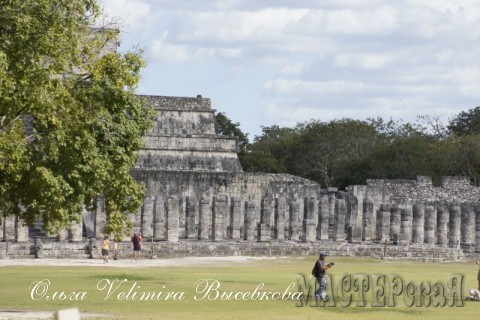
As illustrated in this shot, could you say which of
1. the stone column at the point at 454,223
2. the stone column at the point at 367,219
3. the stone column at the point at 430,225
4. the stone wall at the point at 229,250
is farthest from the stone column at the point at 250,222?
the stone column at the point at 454,223

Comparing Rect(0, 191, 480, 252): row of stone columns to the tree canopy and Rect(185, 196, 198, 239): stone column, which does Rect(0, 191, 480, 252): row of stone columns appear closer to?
Rect(185, 196, 198, 239): stone column

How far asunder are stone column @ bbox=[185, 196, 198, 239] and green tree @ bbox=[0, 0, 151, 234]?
19705 mm

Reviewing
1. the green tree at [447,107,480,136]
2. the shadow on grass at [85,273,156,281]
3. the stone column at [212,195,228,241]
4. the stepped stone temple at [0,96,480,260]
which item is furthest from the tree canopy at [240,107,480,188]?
the shadow on grass at [85,273,156,281]

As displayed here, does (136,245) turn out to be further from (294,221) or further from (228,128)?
(228,128)

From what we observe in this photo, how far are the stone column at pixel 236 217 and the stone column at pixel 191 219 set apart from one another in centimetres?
129

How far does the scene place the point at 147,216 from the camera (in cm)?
4484

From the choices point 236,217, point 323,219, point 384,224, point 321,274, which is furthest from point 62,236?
point 321,274

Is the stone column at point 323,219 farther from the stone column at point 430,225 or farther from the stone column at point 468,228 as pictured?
the stone column at point 468,228

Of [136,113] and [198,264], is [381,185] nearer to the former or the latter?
[198,264]

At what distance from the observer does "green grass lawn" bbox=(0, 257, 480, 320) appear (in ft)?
78.0

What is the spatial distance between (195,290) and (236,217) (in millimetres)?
17426

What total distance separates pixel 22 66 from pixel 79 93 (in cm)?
226

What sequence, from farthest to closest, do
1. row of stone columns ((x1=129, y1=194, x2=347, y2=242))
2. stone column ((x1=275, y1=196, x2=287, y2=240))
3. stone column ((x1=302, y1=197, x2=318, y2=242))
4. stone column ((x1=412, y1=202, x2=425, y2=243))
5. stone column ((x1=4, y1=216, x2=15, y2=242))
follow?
stone column ((x1=412, y1=202, x2=425, y2=243)) < stone column ((x1=275, y1=196, x2=287, y2=240)) < stone column ((x1=302, y1=197, x2=318, y2=242)) < row of stone columns ((x1=129, y1=194, x2=347, y2=242)) < stone column ((x1=4, y1=216, x2=15, y2=242))

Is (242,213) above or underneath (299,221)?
above
